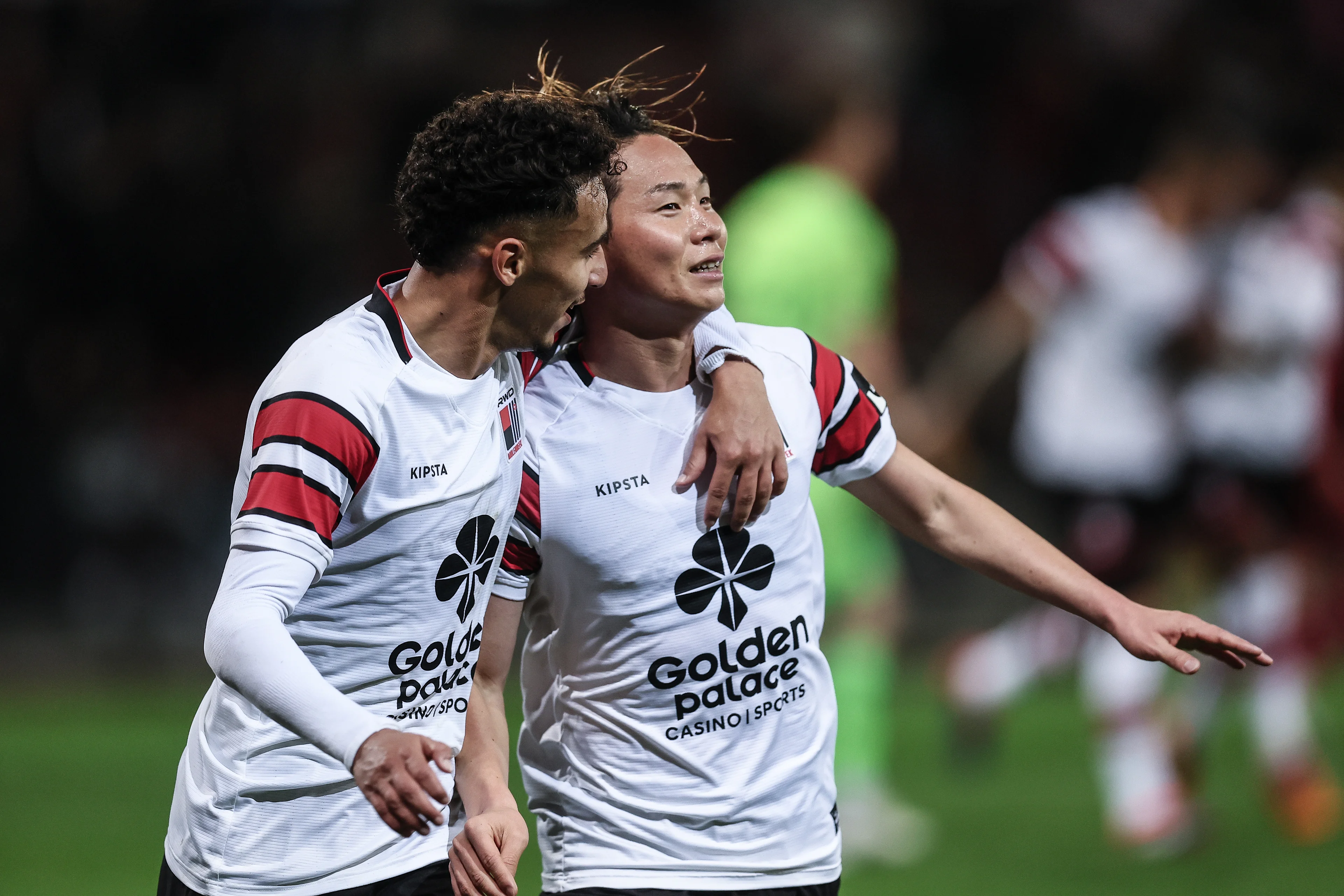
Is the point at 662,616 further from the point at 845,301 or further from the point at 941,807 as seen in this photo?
the point at 941,807

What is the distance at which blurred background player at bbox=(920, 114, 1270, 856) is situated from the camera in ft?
19.9

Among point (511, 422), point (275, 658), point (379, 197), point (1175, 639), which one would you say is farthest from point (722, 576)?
point (379, 197)

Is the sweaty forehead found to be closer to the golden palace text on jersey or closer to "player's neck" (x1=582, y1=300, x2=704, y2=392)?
"player's neck" (x1=582, y1=300, x2=704, y2=392)

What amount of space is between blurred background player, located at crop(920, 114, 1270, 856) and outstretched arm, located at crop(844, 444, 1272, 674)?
328 centimetres

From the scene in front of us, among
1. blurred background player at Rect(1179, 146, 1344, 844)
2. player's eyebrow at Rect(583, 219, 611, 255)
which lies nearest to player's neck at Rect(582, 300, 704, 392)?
player's eyebrow at Rect(583, 219, 611, 255)

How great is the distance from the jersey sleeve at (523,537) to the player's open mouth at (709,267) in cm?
45

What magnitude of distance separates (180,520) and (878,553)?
240 inches

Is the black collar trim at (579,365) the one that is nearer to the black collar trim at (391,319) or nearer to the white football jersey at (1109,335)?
the black collar trim at (391,319)

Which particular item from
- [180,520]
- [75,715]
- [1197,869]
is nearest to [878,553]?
[1197,869]

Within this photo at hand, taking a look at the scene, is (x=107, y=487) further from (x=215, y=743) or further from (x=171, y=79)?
(x=215, y=743)

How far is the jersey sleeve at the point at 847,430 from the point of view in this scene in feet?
9.79

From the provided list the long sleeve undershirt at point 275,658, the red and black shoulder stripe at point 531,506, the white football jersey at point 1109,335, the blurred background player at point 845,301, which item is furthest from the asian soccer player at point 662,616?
the white football jersey at point 1109,335

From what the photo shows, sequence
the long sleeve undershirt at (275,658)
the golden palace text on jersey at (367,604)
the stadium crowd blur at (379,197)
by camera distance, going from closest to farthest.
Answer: the long sleeve undershirt at (275,658) < the golden palace text on jersey at (367,604) < the stadium crowd blur at (379,197)

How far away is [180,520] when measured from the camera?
10.6 m
